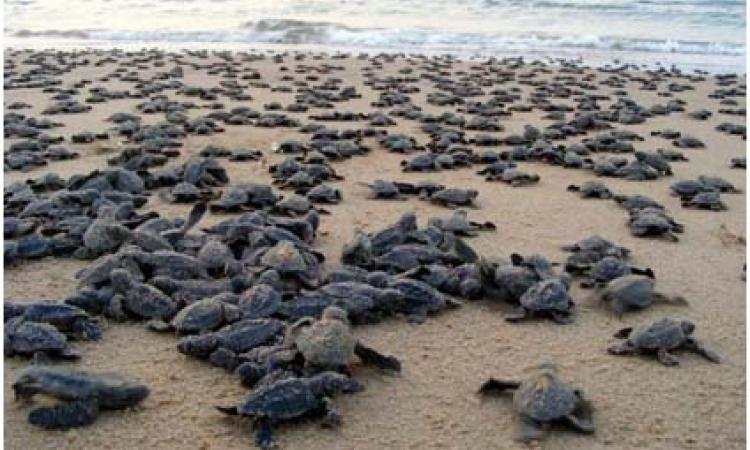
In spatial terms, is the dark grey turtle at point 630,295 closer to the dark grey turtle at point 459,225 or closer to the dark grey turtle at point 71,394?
the dark grey turtle at point 459,225

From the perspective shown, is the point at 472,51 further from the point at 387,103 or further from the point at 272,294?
the point at 272,294

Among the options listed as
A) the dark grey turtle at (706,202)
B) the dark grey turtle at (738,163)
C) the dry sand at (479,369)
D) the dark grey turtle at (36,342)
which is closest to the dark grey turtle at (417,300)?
the dry sand at (479,369)

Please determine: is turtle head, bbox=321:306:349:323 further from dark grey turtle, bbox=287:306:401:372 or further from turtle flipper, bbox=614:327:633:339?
turtle flipper, bbox=614:327:633:339

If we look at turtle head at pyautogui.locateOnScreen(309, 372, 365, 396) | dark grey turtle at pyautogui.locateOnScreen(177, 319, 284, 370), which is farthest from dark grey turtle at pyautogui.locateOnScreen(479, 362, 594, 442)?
dark grey turtle at pyautogui.locateOnScreen(177, 319, 284, 370)

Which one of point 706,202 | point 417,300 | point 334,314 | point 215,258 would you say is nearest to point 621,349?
point 417,300

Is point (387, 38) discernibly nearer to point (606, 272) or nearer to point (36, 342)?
point (606, 272)

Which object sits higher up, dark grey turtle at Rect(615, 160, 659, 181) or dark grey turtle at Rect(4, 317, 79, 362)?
dark grey turtle at Rect(4, 317, 79, 362)

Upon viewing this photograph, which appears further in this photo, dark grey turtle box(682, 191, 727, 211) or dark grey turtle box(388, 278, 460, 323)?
dark grey turtle box(682, 191, 727, 211)
